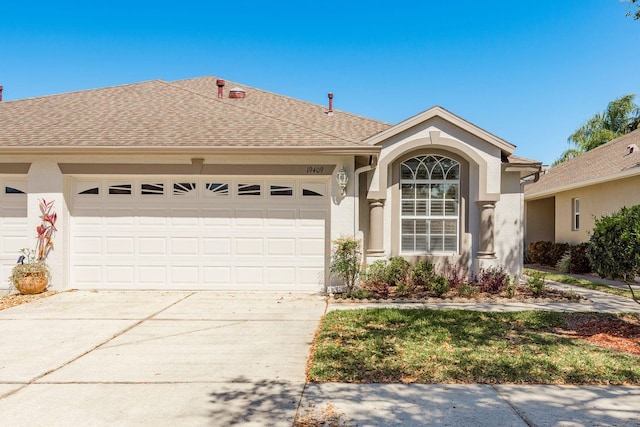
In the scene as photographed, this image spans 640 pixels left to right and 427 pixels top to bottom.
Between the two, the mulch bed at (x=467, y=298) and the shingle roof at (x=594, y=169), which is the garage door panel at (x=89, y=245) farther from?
the shingle roof at (x=594, y=169)

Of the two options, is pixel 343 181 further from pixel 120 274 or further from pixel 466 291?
pixel 120 274

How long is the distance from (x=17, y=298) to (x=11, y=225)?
1.89 metres

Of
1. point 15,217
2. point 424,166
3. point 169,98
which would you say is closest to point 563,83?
point 424,166

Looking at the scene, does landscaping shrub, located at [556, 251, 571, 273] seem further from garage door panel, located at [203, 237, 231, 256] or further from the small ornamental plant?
the small ornamental plant

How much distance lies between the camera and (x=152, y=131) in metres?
9.49

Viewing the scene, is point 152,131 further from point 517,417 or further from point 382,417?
point 517,417

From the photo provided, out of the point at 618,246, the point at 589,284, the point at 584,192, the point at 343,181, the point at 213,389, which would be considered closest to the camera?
the point at 213,389

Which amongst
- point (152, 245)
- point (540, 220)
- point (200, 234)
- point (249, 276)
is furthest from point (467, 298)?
point (540, 220)

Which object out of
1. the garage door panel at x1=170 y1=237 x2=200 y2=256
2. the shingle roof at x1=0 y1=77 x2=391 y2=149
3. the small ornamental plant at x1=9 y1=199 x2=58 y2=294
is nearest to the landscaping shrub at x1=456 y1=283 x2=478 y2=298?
the shingle roof at x1=0 y1=77 x2=391 y2=149

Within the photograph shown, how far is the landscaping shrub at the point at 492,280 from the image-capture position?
29.4 feet

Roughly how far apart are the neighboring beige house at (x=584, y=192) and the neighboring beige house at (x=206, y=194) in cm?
509

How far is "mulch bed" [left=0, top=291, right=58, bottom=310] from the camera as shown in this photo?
8063 mm

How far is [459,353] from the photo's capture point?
5098 millimetres

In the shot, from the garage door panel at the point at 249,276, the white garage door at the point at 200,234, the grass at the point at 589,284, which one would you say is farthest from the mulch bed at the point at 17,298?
the grass at the point at 589,284
